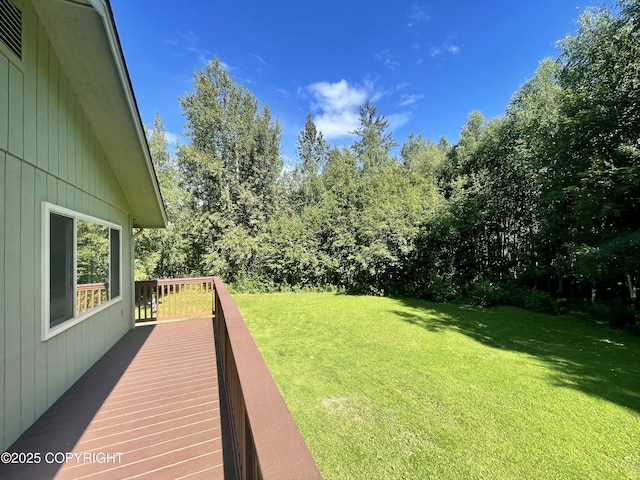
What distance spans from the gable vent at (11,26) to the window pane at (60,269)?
4.59 feet

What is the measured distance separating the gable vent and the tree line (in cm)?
994

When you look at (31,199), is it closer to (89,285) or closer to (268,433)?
(89,285)

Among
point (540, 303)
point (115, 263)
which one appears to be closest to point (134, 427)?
point (115, 263)

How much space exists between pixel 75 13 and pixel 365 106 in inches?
856

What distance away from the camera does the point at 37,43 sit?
2.42m

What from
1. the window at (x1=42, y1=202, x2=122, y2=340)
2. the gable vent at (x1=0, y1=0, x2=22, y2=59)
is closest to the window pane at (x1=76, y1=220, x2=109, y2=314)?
the window at (x1=42, y1=202, x2=122, y2=340)

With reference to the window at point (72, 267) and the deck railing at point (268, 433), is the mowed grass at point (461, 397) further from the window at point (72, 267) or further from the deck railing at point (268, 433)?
the window at point (72, 267)

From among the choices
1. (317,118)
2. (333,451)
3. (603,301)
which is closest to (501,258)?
(603,301)

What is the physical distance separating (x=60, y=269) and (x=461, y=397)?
499 cm

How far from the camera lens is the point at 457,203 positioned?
1102cm

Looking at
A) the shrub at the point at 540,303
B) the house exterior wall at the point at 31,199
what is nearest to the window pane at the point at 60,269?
the house exterior wall at the point at 31,199

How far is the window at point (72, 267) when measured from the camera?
2.52m

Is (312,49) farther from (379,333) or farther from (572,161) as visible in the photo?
(379,333)

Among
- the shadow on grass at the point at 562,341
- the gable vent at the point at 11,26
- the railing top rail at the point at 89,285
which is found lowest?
the shadow on grass at the point at 562,341
